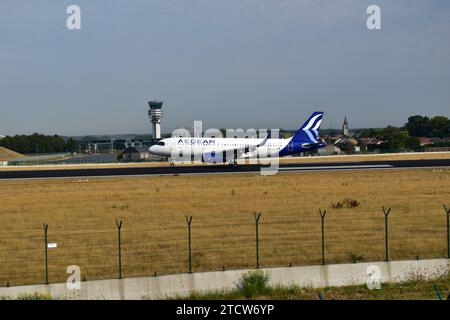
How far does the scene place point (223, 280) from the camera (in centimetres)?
1847

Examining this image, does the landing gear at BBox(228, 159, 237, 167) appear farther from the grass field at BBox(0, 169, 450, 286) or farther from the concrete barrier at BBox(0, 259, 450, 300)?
the concrete barrier at BBox(0, 259, 450, 300)

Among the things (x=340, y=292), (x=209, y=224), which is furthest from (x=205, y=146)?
(x=340, y=292)

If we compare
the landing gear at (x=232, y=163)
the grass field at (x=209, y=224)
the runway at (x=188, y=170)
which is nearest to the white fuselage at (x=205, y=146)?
the landing gear at (x=232, y=163)

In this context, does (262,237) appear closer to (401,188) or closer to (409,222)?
(409,222)

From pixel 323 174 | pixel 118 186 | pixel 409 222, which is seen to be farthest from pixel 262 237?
pixel 323 174

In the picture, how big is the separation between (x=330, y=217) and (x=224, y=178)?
26975 millimetres

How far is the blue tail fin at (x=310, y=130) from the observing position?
80.9m

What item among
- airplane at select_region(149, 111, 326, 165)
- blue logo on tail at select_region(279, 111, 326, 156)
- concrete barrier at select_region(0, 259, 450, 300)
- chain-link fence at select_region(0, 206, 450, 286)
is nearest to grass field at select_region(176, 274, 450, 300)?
concrete barrier at select_region(0, 259, 450, 300)

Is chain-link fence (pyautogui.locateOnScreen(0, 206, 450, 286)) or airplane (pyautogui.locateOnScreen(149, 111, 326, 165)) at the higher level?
airplane (pyautogui.locateOnScreen(149, 111, 326, 165))

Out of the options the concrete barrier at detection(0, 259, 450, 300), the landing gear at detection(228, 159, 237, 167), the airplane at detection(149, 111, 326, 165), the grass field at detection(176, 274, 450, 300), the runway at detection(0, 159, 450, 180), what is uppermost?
the airplane at detection(149, 111, 326, 165)

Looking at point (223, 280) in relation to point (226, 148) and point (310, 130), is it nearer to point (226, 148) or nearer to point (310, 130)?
point (226, 148)

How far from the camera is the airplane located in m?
75.1

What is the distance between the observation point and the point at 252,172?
213ft

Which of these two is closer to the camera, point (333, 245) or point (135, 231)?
point (333, 245)
